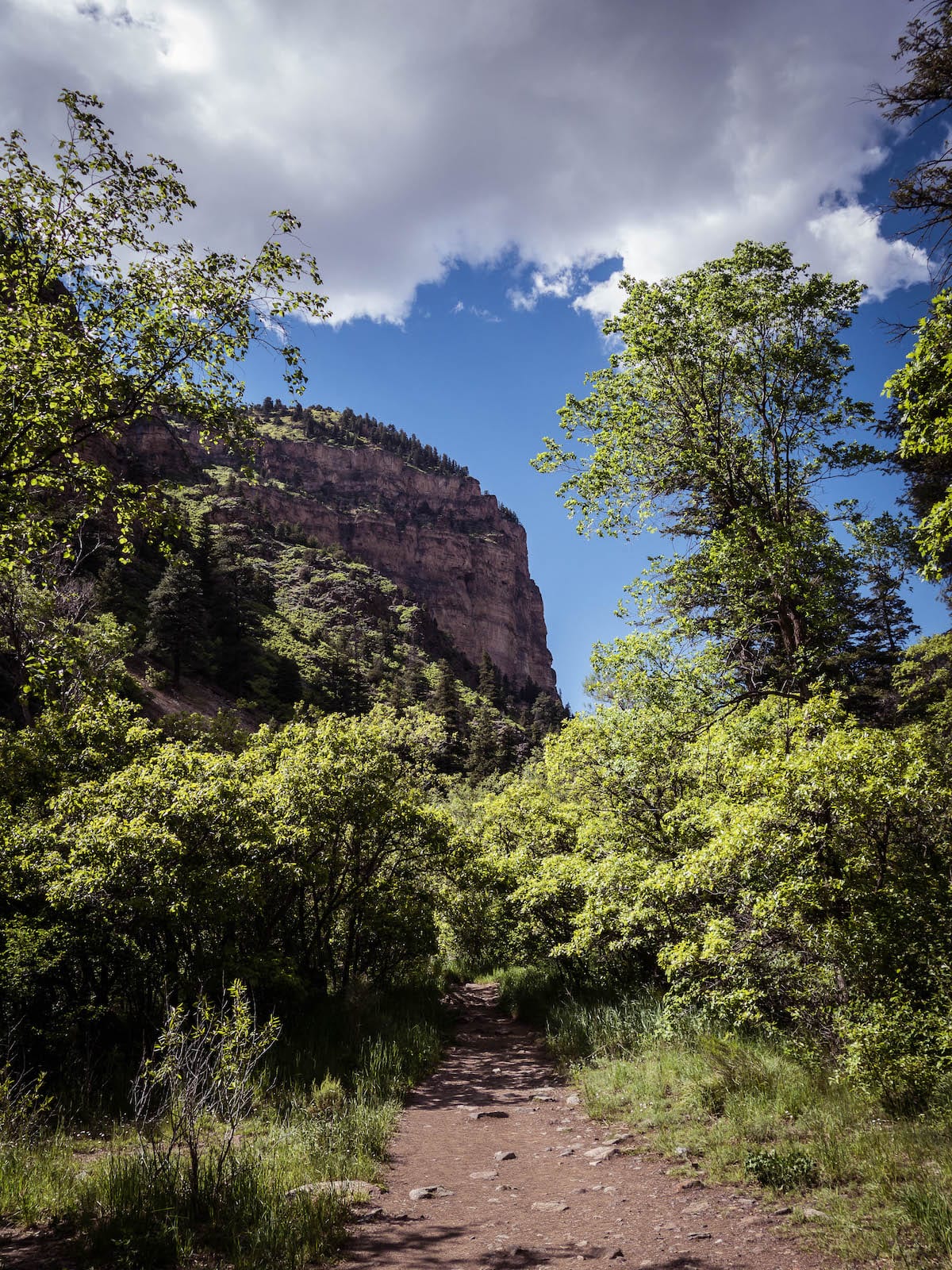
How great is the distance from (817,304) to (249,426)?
8401 millimetres

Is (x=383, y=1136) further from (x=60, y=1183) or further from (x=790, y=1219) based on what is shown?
(x=790, y=1219)

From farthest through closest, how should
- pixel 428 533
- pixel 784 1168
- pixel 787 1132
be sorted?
pixel 428 533 → pixel 787 1132 → pixel 784 1168

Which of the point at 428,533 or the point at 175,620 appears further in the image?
the point at 428,533

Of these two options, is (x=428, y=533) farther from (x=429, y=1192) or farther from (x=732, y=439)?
(x=429, y=1192)

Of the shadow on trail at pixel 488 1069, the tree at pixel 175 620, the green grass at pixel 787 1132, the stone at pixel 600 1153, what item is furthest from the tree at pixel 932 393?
the tree at pixel 175 620

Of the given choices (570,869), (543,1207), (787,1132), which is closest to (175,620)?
(570,869)

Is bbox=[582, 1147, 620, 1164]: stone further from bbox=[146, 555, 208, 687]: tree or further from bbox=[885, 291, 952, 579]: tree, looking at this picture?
bbox=[146, 555, 208, 687]: tree

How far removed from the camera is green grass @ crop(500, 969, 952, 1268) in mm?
3953

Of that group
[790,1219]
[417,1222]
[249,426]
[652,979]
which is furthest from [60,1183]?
[652,979]

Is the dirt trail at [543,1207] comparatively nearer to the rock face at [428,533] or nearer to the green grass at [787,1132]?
the green grass at [787,1132]

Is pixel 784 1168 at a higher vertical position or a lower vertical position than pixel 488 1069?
higher

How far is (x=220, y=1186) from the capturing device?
187 inches

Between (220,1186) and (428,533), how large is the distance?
162663 millimetres

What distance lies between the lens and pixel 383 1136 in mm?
6984
